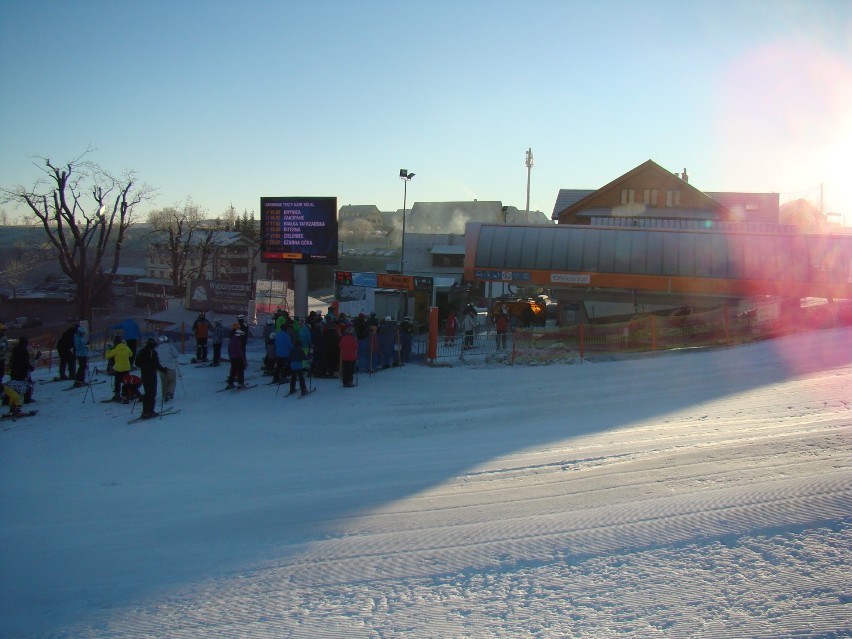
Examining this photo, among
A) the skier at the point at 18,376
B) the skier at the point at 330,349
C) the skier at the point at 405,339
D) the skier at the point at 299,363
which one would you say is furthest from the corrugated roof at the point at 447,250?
the skier at the point at 18,376

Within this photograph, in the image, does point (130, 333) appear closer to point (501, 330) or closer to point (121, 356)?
point (121, 356)

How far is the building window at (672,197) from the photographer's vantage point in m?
47.5

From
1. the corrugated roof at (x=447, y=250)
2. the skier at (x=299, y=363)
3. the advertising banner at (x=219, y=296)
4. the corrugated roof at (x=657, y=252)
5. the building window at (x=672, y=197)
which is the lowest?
the skier at (x=299, y=363)

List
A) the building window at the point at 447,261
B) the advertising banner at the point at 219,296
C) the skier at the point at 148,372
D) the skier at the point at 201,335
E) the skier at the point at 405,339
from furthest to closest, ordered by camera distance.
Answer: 1. the building window at the point at 447,261
2. the advertising banner at the point at 219,296
3. the skier at the point at 405,339
4. the skier at the point at 201,335
5. the skier at the point at 148,372

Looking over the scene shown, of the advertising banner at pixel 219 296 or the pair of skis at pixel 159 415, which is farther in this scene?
the advertising banner at pixel 219 296

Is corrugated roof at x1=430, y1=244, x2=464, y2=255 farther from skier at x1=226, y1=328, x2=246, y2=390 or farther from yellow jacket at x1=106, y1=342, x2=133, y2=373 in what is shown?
yellow jacket at x1=106, y1=342, x2=133, y2=373

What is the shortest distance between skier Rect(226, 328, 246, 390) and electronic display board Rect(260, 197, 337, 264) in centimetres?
713

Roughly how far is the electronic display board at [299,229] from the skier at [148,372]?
392 inches

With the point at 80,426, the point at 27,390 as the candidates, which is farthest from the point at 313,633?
the point at 27,390

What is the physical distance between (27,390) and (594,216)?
127ft

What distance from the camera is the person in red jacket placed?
50.9 feet

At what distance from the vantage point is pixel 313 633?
4574 mm

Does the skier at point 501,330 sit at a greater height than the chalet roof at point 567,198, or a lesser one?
lesser

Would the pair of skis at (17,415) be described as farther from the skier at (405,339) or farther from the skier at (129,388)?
the skier at (405,339)
